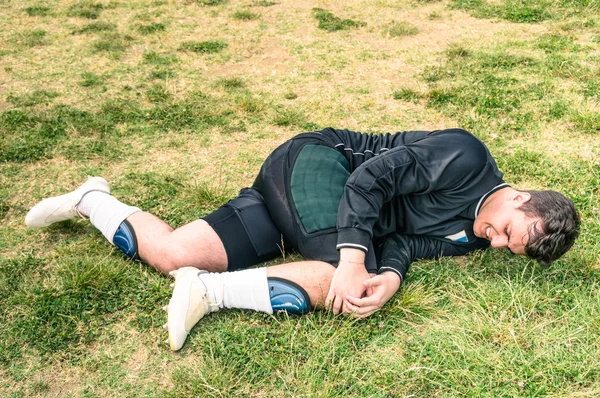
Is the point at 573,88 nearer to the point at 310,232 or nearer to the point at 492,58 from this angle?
the point at 492,58

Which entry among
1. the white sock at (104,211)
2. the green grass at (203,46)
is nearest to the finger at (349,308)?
the white sock at (104,211)

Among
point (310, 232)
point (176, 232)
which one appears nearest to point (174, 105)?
point (176, 232)

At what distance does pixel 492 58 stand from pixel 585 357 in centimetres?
489

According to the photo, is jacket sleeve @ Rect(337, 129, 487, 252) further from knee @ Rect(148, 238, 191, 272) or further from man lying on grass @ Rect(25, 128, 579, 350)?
knee @ Rect(148, 238, 191, 272)

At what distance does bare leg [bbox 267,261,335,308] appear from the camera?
3.35 meters

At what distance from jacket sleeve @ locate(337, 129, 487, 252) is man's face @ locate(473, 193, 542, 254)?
0.88 ft

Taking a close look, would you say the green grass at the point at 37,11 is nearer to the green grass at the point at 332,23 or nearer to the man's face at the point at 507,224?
the green grass at the point at 332,23

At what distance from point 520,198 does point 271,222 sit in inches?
62.9

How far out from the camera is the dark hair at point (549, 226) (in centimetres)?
333

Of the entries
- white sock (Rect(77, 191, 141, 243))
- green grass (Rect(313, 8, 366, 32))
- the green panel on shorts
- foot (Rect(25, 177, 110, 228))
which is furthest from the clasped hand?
green grass (Rect(313, 8, 366, 32))

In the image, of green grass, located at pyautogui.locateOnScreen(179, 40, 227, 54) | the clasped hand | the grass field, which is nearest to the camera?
the grass field

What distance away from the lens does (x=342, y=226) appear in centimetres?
329

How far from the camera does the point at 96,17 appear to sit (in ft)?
29.6

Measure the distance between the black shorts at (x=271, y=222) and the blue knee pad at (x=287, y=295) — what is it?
0.24m
